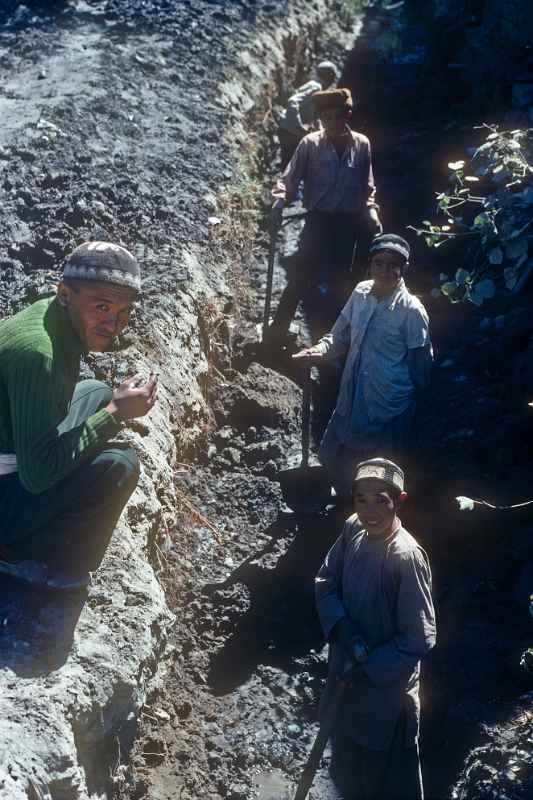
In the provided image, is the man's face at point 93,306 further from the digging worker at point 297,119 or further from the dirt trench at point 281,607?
the digging worker at point 297,119

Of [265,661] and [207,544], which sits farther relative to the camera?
[207,544]

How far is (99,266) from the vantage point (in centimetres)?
328

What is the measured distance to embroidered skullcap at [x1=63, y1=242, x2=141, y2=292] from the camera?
3.28 metres

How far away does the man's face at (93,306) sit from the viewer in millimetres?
3295

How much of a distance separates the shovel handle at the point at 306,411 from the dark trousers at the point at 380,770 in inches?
83.6

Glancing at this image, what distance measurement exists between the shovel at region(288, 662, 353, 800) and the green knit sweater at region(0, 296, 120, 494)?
1.51 m

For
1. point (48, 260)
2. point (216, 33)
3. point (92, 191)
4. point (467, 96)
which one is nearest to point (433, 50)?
point (467, 96)

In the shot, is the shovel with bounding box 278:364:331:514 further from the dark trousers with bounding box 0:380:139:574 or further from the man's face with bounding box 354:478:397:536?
the dark trousers with bounding box 0:380:139:574

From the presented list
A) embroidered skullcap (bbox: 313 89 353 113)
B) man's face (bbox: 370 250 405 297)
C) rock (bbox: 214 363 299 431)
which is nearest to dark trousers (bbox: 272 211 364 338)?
rock (bbox: 214 363 299 431)

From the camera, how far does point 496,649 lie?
15.5 feet

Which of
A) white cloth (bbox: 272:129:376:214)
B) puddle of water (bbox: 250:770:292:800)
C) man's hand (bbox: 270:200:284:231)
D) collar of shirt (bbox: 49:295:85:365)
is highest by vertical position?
white cloth (bbox: 272:129:376:214)

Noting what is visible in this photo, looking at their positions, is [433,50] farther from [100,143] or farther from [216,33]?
[100,143]

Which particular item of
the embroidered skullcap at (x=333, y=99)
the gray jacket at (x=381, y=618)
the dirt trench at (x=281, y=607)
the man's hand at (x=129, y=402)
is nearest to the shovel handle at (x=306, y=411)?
the dirt trench at (x=281, y=607)

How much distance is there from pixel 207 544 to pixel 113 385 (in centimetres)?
125
